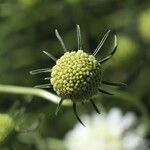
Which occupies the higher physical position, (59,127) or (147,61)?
(147,61)

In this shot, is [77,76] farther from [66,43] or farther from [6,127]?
[66,43]

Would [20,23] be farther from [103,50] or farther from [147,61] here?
[147,61]

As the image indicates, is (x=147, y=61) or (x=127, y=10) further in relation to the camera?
(x=127, y=10)

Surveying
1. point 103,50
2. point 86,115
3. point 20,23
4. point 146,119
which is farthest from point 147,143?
point 20,23

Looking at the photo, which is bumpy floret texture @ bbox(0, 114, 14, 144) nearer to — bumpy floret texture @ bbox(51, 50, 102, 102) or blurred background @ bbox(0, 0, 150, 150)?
bumpy floret texture @ bbox(51, 50, 102, 102)

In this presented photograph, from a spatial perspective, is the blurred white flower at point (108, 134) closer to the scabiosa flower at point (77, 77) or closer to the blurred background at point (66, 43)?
the blurred background at point (66, 43)

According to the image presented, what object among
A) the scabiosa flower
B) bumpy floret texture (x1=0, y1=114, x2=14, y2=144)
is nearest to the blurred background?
bumpy floret texture (x1=0, y1=114, x2=14, y2=144)
